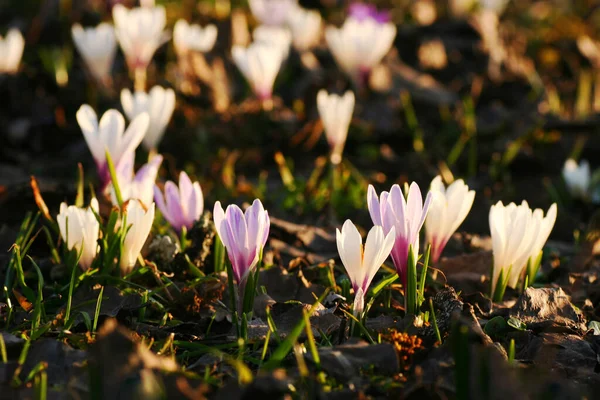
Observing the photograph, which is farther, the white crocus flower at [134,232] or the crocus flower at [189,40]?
the crocus flower at [189,40]

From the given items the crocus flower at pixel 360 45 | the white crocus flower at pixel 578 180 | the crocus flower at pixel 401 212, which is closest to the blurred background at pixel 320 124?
the white crocus flower at pixel 578 180

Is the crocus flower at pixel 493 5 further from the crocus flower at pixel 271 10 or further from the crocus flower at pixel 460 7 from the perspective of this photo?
the crocus flower at pixel 271 10

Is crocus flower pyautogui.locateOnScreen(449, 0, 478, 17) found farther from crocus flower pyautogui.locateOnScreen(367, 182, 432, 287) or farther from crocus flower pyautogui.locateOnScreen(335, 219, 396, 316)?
crocus flower pyautogui.locateOnScreen(335, 219, 396, 316)

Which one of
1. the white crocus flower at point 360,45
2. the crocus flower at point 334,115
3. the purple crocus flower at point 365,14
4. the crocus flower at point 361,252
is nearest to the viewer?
the crocus flower at point 361,252

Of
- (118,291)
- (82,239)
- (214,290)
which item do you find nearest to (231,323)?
(214,290)

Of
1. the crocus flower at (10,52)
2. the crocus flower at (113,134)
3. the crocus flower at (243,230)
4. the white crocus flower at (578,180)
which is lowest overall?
the crocus flower at (10,52)

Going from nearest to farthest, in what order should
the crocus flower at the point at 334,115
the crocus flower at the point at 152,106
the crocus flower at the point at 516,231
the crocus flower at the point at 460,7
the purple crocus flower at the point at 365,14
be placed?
the crocus flower at the point at 516,231
the crocus flower at the point at 152,106
the crocus flower at the point at 334,115
the purple crocus flower at the point at 365,14
the crocus flower at the point at 460,7
